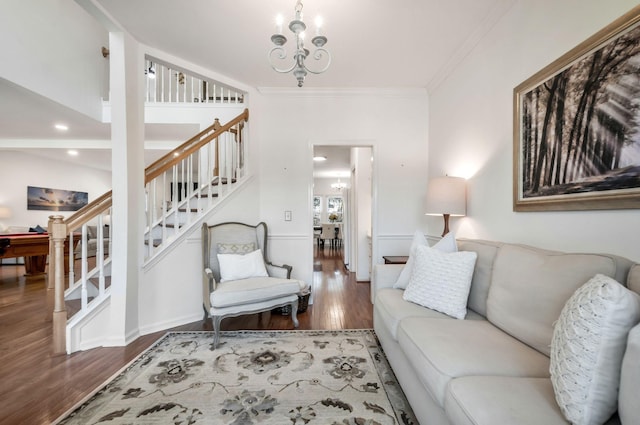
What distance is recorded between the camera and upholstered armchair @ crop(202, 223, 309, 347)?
2.21m

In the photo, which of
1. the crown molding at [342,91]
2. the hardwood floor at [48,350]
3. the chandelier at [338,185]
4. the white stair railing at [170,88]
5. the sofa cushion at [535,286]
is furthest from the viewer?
the chandelier at [338,185]

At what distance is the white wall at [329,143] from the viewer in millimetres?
3326

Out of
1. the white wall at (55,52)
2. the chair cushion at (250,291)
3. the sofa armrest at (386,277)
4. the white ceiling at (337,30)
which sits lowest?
the chair cushion at (250,291)

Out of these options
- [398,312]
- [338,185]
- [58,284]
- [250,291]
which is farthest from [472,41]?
[338,185]

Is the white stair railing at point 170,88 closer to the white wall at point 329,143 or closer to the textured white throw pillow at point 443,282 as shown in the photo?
the white wall at point 329,143

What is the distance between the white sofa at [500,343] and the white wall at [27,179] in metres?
8.59

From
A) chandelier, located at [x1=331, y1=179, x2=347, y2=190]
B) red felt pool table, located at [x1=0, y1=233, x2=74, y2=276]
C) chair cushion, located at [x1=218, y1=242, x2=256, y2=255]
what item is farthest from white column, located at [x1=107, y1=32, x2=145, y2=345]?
chandelier, located at [x1=331, y1=179, x2=347, y2=190]

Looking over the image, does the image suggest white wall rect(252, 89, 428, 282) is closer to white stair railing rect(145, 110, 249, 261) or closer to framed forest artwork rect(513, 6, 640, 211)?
white stair railing rect(145, 110, 249, 261)

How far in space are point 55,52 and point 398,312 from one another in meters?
4.99

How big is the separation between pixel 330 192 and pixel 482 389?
9.33 metres

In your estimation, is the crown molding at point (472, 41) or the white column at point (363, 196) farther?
the white column at point (363, 196)

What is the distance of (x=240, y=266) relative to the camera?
102 inches

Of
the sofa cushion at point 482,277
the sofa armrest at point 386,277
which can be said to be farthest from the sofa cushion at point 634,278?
the sofa armrest at point 386,277

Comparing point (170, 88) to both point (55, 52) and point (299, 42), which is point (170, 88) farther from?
point (299, 42)
